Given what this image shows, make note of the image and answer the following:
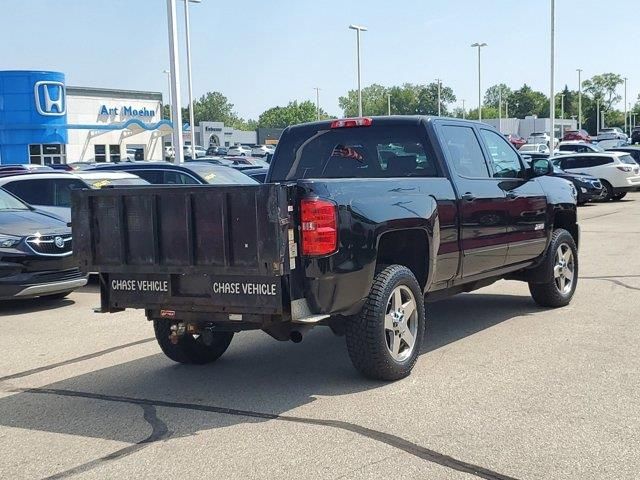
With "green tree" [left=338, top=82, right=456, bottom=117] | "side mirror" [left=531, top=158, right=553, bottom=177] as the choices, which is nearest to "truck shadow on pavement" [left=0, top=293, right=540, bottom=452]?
"side mirror" [left=531, top=158, right=553, bottom=177]

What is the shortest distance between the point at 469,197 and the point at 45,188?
7254 mm

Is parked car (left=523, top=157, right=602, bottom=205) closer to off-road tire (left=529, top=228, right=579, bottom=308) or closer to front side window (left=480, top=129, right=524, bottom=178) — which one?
off-road tire (left=529, top=228, right=579, bottom=308)

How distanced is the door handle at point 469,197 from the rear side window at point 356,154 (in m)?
0.32

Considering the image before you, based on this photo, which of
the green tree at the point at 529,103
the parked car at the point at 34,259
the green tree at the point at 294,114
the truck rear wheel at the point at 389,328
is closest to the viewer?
the truck rear wheel at the point at 389,328

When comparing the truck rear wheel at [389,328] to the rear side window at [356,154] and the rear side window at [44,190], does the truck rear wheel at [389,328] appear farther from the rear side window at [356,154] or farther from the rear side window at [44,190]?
the rear side window at [44,190]

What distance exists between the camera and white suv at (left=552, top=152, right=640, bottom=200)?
27203mm

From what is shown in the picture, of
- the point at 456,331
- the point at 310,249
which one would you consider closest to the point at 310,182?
the point at 310,249

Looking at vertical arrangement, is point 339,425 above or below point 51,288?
below

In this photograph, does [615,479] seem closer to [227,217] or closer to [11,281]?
[227,217]

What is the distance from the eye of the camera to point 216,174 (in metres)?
13.4

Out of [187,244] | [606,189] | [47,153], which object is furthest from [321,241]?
[47,153]

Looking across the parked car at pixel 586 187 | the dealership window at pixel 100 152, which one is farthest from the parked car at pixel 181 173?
the dealership window at pixel 100 152

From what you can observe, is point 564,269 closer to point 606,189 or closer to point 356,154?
point 356,154

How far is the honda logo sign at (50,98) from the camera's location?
42469 mm
